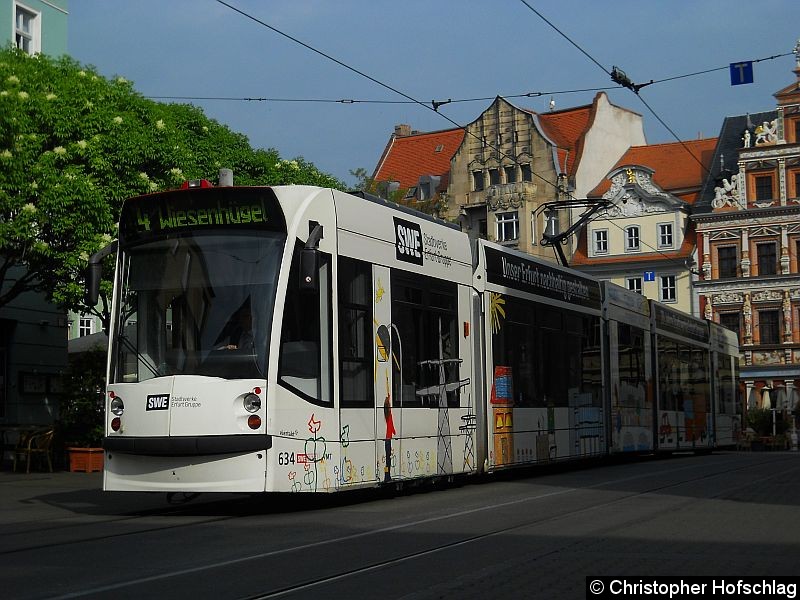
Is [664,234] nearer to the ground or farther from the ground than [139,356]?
farther from the ground

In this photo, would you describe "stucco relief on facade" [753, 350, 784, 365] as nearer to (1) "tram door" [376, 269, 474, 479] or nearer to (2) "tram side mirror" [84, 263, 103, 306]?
(1) "tram door" [376, 269, 474, 479]

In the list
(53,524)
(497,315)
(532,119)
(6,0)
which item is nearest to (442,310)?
(497,315)

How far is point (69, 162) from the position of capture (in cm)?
2467

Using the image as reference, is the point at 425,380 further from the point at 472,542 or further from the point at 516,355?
the point at 472,542

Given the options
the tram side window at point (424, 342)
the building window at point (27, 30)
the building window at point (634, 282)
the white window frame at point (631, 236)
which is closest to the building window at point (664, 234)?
the white window frame at point (631, 236)

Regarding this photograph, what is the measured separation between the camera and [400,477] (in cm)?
1512

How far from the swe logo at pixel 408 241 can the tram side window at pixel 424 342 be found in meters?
0.23

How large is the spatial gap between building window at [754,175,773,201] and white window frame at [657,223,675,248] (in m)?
5.20

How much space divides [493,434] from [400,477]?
334 centimetres

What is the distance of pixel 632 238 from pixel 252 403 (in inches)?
2423

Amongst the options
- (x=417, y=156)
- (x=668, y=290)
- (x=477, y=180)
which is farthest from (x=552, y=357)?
(x=417, y=156)

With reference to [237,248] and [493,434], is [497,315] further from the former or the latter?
[237,248]

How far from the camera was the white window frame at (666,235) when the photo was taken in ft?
234

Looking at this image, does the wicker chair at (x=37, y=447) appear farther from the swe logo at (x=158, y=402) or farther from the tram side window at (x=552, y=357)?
the swe logo at (x=158, y=402)
